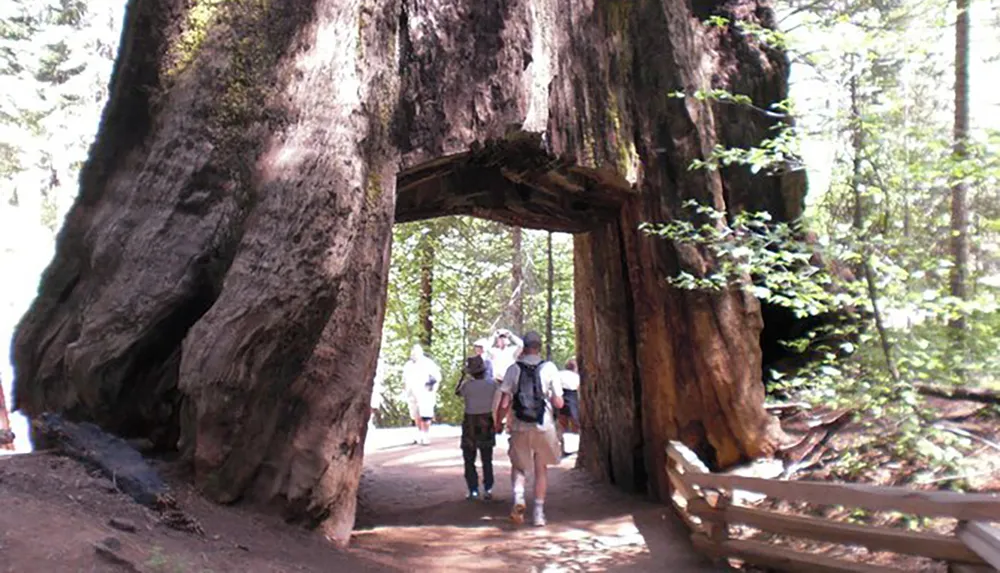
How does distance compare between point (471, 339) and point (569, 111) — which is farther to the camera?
point (471, 339)

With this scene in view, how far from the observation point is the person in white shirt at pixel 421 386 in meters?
15.1

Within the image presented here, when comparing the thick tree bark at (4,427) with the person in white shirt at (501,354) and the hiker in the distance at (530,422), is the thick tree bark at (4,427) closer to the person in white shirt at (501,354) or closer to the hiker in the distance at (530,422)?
the hiker in the distance at (530,422)

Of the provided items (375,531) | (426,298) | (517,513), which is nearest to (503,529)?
(517,513)

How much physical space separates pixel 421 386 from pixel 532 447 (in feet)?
21.5

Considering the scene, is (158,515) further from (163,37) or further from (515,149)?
(515,149)

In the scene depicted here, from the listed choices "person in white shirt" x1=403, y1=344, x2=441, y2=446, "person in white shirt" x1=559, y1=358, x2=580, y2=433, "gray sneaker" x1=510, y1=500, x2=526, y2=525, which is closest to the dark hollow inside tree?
"gray sneaker" x1=510, y1=500, x2=526, y2=525

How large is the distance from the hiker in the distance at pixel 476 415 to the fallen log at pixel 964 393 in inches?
201

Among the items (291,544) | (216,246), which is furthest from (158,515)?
(216,246)

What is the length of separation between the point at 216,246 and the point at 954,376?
19.6 ft

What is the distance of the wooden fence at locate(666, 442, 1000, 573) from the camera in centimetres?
438

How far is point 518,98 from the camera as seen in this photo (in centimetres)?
805

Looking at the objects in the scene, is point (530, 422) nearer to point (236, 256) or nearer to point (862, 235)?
point (862, 235)

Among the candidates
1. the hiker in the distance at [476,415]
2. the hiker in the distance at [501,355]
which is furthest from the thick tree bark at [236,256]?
the hiker in the distance at [501,355]

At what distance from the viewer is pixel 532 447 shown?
29.2 feet
